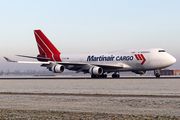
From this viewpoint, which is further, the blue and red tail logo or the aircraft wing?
the aircraft wing

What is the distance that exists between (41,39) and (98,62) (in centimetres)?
1572

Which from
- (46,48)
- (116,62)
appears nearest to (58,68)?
(116,62)

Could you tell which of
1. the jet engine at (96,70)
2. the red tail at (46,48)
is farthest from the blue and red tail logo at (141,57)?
the red tail at (46,48)

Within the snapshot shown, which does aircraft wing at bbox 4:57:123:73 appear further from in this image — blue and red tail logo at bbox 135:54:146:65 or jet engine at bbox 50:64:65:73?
blue and red tail logo at bbox 135:54:146:65

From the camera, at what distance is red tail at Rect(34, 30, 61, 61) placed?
61.6m

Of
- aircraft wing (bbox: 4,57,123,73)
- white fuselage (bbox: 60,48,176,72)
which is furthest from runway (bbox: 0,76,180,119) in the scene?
aircraft wing (bbox: 4,57,123,73)

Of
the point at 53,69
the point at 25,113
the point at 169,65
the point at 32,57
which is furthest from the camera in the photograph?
the point at 32,57

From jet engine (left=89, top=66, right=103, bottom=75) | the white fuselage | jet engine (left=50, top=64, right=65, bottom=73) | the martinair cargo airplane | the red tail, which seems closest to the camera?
the white fuselage

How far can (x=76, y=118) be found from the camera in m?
10.6

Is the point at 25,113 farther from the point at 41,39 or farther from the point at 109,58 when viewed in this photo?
the point at 41,39

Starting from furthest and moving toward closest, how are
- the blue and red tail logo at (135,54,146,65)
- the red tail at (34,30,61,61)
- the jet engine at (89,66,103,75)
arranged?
the red tail at (34,30,61,61), the jet engine at (89,66,103,75), the blue and red tail logo at (135,54,146,65)

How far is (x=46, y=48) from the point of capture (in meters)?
62.4

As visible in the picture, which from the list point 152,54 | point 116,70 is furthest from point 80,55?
point 152,54

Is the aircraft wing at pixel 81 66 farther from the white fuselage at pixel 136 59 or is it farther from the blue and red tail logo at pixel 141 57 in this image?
the blue and red tail logo at pixel 141 57
